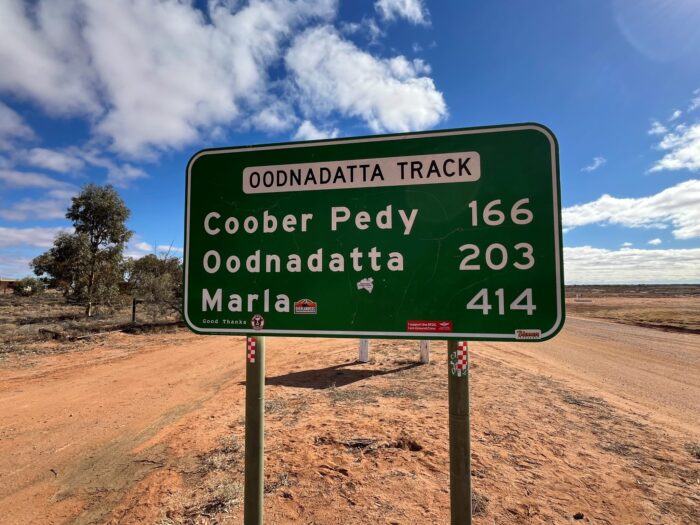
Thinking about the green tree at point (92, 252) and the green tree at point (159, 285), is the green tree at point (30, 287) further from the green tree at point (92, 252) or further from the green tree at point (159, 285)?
the green tree at point (159, 285)

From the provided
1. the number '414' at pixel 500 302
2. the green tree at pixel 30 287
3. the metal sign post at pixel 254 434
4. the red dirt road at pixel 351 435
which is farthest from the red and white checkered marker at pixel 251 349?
the green tree at pixel 30 287

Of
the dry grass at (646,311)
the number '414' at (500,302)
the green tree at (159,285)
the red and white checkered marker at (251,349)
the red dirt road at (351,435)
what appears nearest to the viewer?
the number '414' at (500,302)

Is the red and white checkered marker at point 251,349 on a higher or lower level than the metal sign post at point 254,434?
higher

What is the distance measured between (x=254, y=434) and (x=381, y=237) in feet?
4.50

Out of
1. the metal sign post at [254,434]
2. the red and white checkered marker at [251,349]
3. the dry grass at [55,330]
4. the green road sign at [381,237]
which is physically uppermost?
the green road sign at [381,237]

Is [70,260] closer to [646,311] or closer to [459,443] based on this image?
[459,443]

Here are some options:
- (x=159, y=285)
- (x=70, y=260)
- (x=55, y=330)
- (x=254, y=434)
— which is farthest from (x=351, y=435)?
(x=70, y=260)

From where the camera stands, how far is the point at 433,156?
1980 millimetres

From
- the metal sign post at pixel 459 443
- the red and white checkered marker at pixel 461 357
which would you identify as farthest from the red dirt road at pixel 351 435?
the red and white checkered marker at pixel 461 357

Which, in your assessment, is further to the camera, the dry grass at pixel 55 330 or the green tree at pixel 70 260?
the green tree at pixel 70 260

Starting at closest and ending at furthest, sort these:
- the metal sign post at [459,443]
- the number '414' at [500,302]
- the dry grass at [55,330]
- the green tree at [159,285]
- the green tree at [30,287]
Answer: the number '414' at [500,302] → the metal sign post at [459,443] → the dry grass at [55,330] → the green tree at [159,285] → the green tree at [30,287]

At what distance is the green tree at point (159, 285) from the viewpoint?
741 inches

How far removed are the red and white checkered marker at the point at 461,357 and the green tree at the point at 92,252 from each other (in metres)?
22.8

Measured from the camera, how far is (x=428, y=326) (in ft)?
6.30
